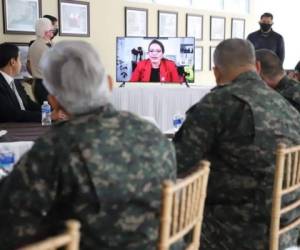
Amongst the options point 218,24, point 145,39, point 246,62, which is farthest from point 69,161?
point 218,24

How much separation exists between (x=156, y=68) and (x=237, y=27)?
2786mm

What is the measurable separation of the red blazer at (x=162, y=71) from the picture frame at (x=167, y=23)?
122 centimetres

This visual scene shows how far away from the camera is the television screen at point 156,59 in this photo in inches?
216

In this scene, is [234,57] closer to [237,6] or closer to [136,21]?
[136,21]

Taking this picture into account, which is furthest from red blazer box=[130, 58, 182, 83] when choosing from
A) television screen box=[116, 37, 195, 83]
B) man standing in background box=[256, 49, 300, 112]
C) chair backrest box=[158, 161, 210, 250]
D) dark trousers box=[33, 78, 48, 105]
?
chair backrest box=[158, 161, 210, 250]

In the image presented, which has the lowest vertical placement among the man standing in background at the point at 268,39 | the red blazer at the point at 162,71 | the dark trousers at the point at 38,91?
the dark trousers at the point at 38,91

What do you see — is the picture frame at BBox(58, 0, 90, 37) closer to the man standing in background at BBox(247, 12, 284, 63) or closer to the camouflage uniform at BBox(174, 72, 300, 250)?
the man standing in background at BBox(247, 12, 284, 63)

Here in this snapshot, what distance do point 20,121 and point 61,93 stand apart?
1.97 meters

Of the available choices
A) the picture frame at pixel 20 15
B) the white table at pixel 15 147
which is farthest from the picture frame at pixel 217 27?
the white table at pixel 15 147

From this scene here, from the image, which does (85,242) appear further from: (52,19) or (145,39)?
(145,39)

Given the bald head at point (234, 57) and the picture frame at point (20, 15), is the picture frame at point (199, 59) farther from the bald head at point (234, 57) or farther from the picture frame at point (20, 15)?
the bald head at point (234, 57)

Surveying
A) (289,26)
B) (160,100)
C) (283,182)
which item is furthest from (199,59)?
A: (283,182)

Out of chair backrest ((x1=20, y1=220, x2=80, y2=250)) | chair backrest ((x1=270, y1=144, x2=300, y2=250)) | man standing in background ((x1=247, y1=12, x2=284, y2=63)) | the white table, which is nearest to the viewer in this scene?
chair backrest ((x1=20, y1=220, x2=80, y2=250))

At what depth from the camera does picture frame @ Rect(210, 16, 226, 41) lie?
24.0 ft
